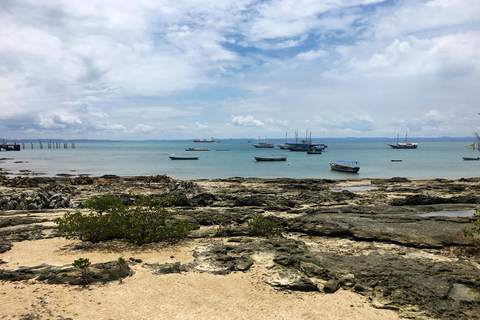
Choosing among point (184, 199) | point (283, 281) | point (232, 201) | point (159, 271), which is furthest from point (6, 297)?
point (232, 201)

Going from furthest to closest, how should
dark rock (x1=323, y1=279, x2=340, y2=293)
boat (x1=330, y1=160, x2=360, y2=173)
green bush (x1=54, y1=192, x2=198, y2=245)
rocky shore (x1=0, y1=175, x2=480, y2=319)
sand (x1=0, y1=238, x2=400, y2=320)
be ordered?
boat (x1=330, y1=160, x2=360, y2=173) → green bush (x1=54, y1=192, x2=198, y2=245) → dark rock (x1=323, y1=279, x2=340, y2=293) → rocky shore (x1=0, y1=175, x2=480, y2=319) → sand (x1=0, y1=238, x2=400, y2=320)

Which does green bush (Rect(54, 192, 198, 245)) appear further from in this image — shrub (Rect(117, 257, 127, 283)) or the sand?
shrub (Rect(117, 257, 127, 283))

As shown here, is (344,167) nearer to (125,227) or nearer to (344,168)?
(344,168)

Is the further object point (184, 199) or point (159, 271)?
point (184, 199)

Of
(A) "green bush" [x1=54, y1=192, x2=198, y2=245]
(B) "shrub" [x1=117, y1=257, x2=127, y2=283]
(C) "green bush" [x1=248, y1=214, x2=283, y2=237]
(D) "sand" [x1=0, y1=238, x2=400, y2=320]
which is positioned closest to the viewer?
(D) "sand" [x1=0, y1=238, x2=400, y2=320]

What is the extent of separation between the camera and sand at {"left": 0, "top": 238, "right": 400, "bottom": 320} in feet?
19.2

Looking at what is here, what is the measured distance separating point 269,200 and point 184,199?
4988mm

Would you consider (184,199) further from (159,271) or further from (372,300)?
(372,300)

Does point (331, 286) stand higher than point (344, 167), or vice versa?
point (331, 286)

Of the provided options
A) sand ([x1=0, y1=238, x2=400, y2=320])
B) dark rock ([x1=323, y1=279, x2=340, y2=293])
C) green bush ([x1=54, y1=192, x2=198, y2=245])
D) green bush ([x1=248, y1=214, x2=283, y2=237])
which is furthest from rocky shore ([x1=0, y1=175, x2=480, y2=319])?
green bush ([x1=54, y1=192, x2=198, y2=245])

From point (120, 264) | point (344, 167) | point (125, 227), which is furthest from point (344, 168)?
point (120, 264)

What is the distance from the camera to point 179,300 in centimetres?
648

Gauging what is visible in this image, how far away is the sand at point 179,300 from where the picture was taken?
19.2 ft

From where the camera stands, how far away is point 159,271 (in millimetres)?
7832
